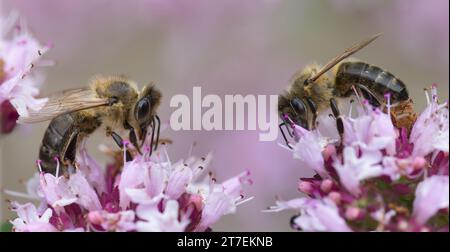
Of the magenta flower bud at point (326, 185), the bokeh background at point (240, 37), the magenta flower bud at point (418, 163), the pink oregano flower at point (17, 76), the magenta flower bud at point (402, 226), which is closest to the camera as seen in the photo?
the magenta flower bud at point (402, 226)

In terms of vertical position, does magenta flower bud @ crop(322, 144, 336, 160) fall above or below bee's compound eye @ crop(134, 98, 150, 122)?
below

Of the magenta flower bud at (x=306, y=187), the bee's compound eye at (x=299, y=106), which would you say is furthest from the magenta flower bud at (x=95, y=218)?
the bee's compound eye at (x=299, y=106)

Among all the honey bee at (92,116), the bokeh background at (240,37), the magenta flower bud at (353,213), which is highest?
the bokeh background at (240,37)

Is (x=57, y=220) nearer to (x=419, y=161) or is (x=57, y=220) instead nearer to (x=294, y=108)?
(x=294, y=108)

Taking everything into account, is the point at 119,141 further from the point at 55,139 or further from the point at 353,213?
the point at 353,213

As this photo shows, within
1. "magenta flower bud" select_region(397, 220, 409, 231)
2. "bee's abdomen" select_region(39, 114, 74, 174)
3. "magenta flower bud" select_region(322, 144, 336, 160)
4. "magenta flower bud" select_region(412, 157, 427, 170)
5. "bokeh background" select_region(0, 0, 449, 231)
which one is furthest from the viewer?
"bokeh background" select_region(0, 0, 449, 231)

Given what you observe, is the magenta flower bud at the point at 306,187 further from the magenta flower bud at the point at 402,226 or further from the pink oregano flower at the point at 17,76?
the pink oregano flower at the point at 17,76

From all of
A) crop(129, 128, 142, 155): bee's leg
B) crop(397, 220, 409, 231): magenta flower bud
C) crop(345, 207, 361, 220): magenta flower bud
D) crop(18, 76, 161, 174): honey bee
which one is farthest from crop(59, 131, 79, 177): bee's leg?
crop(397, 220, 409, 231): magenta flower bud

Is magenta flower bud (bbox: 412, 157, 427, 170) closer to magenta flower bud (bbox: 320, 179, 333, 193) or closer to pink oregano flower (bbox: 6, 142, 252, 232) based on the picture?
magenta flower bud (bbox: 320, 179, 333, 193)
